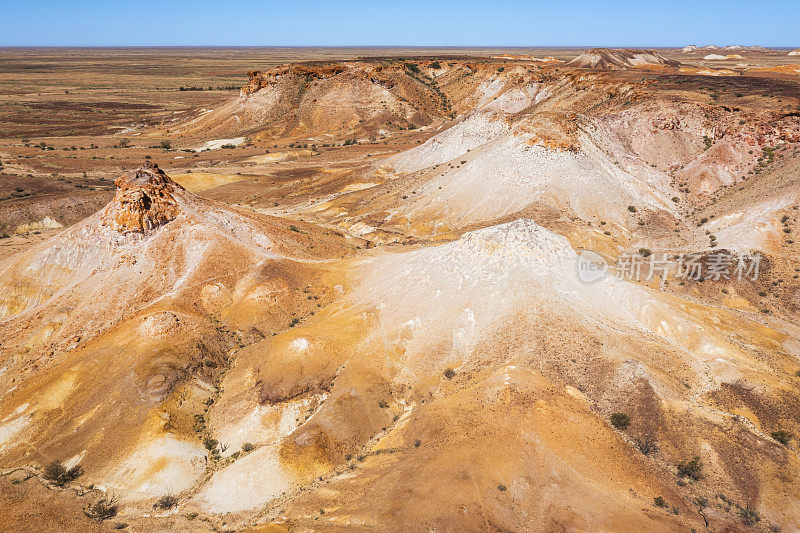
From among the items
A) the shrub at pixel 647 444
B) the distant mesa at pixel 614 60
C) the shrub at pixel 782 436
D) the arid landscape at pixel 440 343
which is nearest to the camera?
the arid landscape at pixel 440 343

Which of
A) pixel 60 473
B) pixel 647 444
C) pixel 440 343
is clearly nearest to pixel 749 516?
pixel 647 444

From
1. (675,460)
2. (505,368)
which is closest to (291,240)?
(505,368)

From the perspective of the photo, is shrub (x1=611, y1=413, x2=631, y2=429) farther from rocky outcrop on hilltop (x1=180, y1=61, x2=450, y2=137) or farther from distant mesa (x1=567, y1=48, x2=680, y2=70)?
distant mesa (x1=567, y1=48, x2=680, y2=70)

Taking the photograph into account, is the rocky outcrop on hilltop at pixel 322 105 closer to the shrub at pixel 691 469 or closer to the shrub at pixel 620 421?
the shrub at pixel 620 421

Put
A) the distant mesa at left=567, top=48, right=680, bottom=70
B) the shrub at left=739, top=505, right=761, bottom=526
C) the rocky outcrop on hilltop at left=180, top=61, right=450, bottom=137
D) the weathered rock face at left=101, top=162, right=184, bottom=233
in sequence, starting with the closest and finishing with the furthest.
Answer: the shrub at left=739, top=505, right=761, bottom=526, the weathered rock face at left=101, top=162, right=184, bottom=233, the rocky outcrop on hilltop at left=180, top=61, right=450, bottom=137, the distant mesa at left=567, top=48, right=680, bottom=70

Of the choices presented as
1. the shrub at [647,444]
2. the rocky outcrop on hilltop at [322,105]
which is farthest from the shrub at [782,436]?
the rocky outcrop on hilltop at [322,105]

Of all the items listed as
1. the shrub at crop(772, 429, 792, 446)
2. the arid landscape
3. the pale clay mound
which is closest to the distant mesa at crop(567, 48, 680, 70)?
the arid landscape
